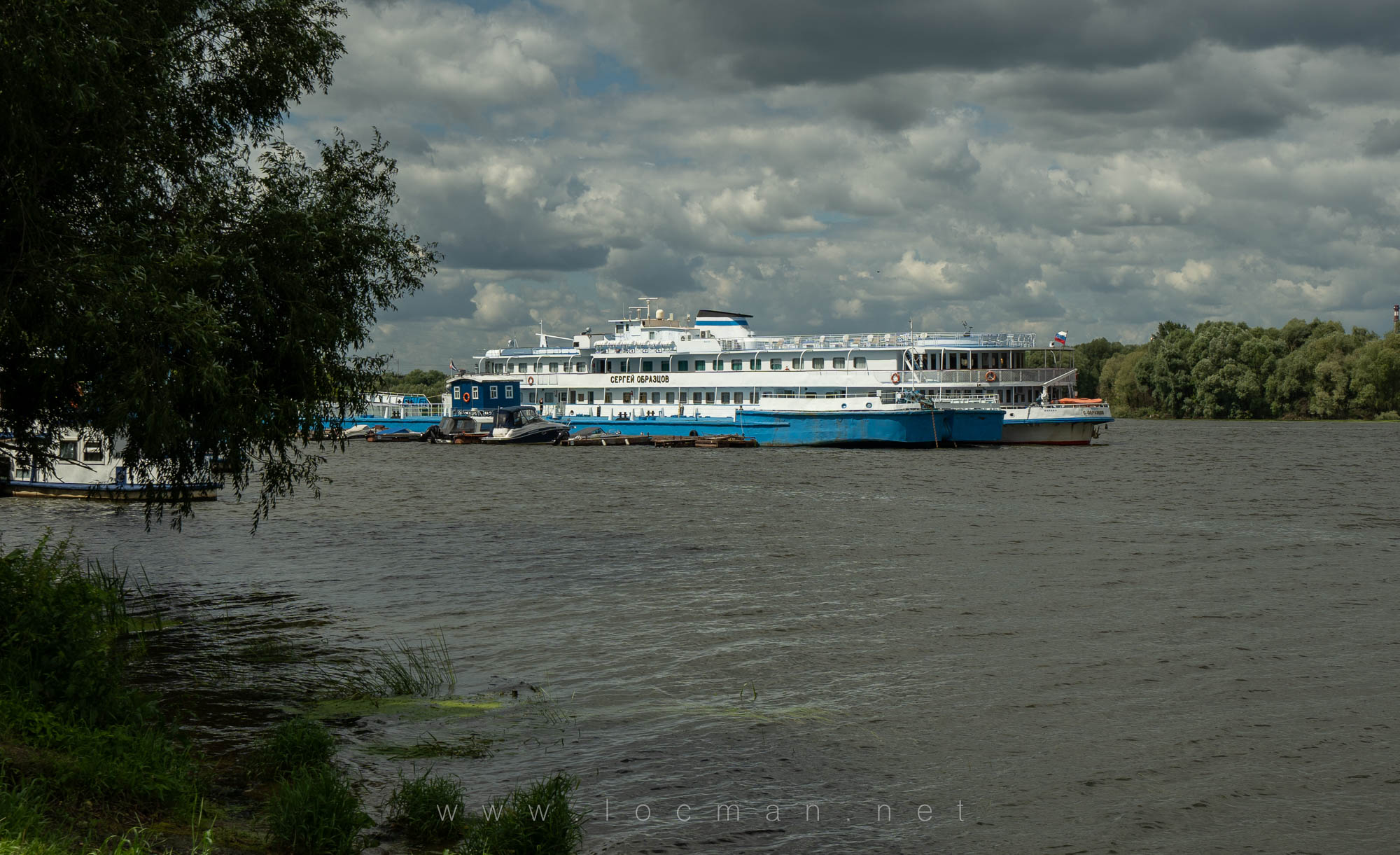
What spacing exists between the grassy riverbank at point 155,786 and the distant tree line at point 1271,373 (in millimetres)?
126152

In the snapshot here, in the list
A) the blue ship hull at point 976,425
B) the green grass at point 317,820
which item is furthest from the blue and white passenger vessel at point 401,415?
the green grass at point 317,820

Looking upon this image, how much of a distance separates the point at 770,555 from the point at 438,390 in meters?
134

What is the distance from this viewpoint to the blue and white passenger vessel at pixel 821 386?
6662 centimetres

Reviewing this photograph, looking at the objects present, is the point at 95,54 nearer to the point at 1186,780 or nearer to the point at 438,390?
the point at 1186,780

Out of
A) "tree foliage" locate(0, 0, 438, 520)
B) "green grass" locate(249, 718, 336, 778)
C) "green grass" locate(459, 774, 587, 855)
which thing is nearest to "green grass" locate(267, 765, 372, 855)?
"green grass" locate(459, 774, 587, 855)

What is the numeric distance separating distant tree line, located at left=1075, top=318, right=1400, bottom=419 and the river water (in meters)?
92.2

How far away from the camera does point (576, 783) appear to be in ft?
30.5

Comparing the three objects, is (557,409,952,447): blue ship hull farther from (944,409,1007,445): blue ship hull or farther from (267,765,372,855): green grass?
(267,765,372,855): green grass

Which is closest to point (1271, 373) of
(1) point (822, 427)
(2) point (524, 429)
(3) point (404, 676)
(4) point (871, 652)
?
(1) point (822, 427)

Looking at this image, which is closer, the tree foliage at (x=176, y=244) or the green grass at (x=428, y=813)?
the green grass at (x=428, y=813)

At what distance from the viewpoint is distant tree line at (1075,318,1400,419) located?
11588 centimetres

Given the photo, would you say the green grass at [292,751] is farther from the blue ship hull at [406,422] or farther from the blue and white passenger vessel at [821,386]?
the blue ship hull at [406,422]

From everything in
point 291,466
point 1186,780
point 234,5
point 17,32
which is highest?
point 234,5

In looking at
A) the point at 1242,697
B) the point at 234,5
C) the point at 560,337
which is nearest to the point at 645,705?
the point at 1242,697
